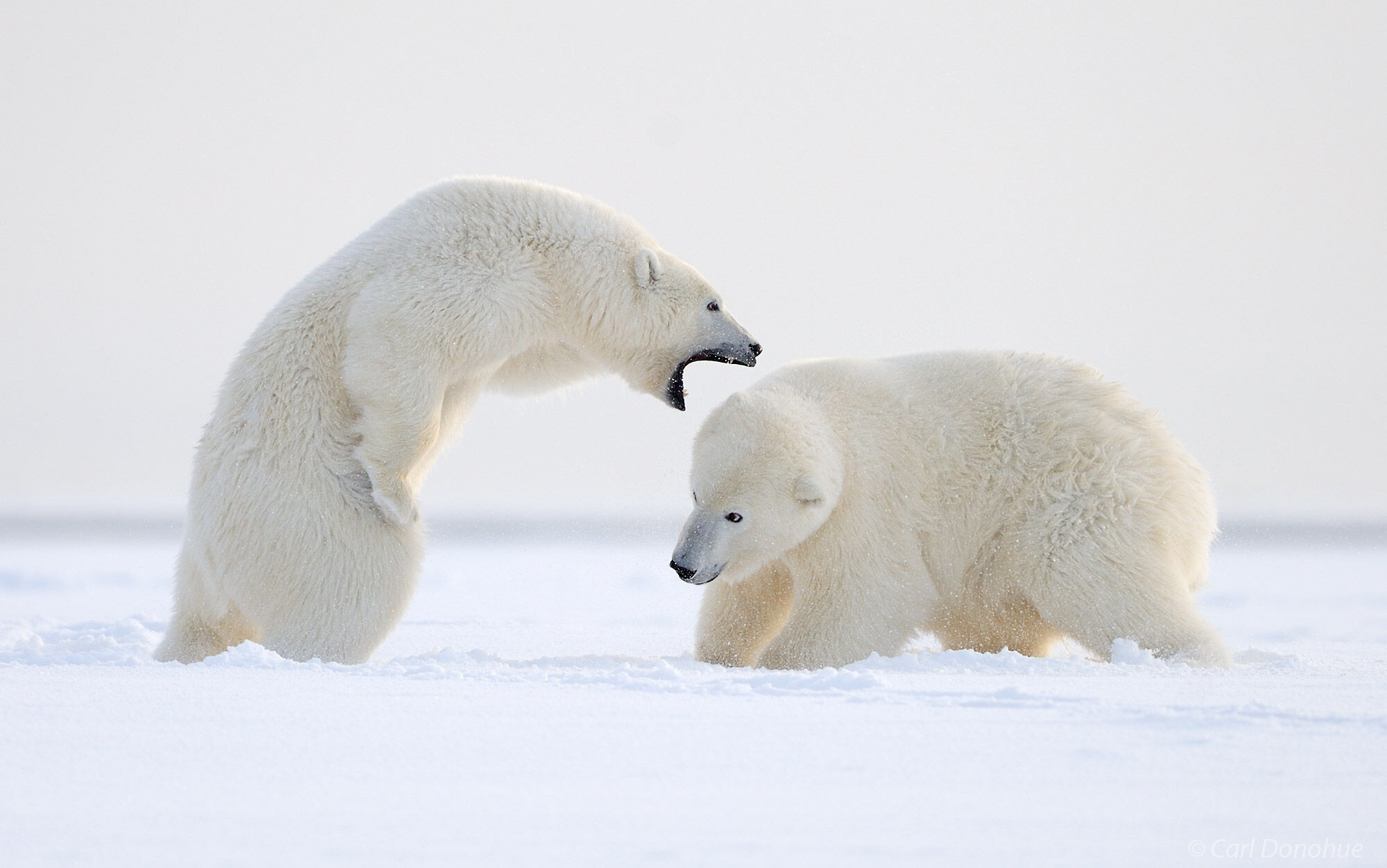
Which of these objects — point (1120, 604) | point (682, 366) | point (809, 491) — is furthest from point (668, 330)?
point (1120, 604)

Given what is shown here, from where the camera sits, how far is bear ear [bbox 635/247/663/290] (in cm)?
441

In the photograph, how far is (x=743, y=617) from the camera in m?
4.84

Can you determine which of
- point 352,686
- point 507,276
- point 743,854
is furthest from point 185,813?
point 507,276

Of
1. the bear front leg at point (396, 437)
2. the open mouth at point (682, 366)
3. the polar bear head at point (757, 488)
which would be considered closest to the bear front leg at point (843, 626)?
the polar bear head at point (757, 488)

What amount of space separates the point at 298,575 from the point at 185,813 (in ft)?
7.27

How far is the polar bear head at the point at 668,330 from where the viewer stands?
4.43 m

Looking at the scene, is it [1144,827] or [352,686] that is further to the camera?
[352,686]

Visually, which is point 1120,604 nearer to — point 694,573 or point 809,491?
point 809,491

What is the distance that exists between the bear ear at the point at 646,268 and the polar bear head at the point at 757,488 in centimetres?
54

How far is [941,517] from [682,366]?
3.67 ft

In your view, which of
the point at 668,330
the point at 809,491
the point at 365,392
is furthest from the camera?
the point at 668,330

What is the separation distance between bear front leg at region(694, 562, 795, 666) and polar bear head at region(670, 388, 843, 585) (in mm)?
320

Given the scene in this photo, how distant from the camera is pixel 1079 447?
457cm

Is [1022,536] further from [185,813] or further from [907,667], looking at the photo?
[185,813]
